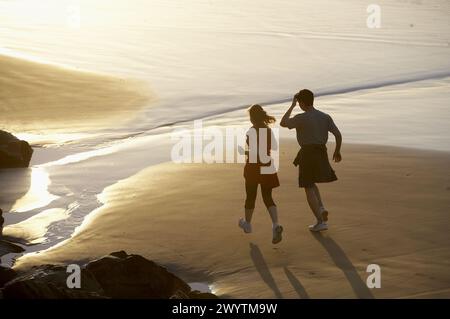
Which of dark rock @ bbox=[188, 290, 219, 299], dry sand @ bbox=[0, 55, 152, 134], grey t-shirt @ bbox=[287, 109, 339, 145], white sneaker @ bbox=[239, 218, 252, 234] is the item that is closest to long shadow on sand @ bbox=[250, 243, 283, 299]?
white sneaker @ bbox=[239, 218, 252, 234]

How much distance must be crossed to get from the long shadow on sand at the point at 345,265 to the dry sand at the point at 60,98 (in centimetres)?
936

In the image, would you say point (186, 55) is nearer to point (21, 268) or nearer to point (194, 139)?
point (194, 139)

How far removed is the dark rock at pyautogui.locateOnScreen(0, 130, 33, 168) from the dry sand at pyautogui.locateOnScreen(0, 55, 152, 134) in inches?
136

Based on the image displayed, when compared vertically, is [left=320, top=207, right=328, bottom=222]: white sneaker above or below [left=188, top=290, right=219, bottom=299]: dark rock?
above

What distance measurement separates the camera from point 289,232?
10719 mm

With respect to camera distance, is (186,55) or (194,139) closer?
(194,139)

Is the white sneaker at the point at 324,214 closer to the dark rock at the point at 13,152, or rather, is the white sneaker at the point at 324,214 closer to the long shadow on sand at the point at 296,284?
the long shadow on sand at the point at 296,284

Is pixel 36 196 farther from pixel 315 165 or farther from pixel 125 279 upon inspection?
pixel 125 279

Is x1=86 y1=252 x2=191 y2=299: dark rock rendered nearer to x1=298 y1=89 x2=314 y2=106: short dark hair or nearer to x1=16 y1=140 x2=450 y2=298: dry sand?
x1=16 y1=140 x2=450 y2=298: dry sand

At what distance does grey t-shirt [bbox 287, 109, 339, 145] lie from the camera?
10500mm

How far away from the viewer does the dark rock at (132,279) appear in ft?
27.8
